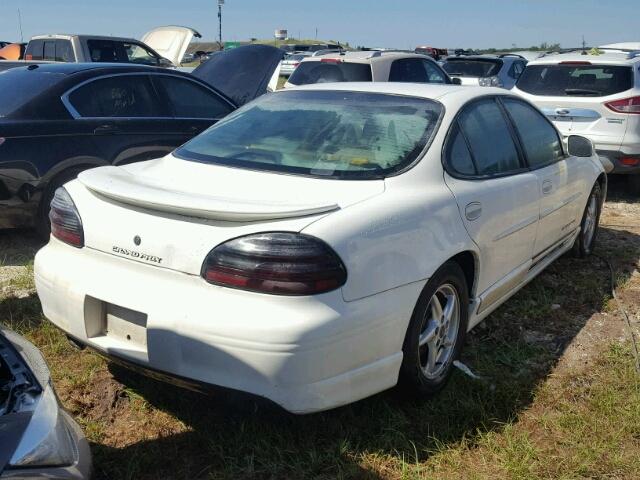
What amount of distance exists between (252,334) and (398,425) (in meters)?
0.94

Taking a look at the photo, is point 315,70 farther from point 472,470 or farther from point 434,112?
point 472,470

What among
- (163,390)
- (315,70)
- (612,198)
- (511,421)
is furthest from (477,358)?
(315,70)

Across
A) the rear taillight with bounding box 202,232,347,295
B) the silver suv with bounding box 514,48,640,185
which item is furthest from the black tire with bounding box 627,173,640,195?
the rear taillight with bounding box 202,232,347,295

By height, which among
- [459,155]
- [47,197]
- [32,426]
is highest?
[459,155]

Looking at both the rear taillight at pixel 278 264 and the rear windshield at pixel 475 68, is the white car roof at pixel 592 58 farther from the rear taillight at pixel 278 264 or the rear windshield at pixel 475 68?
the rear taillight at pixel 278 264

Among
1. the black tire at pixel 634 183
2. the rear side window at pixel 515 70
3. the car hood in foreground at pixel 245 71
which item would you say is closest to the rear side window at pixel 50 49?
the car hood in foreground at pixel 245 71

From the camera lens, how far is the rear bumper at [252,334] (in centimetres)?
248

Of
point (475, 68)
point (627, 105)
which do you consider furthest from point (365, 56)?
point (475, 68)

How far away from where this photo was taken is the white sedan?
2520mm

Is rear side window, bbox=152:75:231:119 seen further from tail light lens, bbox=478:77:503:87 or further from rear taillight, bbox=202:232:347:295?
tail light lens, bbox=478:77:503:87

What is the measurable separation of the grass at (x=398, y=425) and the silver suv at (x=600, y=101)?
13.7ft

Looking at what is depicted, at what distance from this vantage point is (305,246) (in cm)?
252

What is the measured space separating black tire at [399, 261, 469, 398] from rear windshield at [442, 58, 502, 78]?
441 inches

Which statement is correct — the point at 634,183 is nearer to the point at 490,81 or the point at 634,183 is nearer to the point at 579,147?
the point at 579,147
